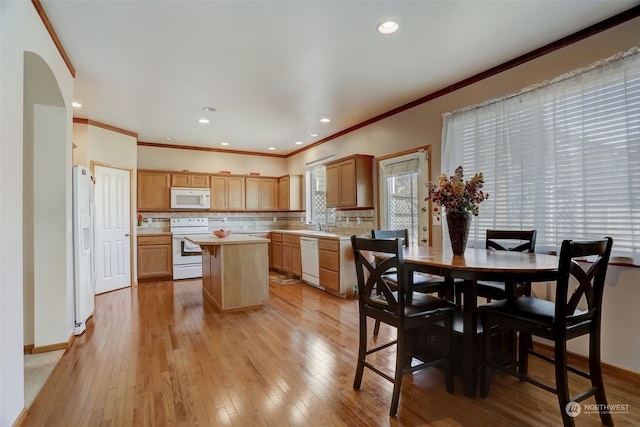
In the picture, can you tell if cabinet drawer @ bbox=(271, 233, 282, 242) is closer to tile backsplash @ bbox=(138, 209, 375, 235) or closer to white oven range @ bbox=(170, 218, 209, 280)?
tile backsplash @ bbox=(138, 209, 375, 235)

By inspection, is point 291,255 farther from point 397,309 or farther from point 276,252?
point 397,309

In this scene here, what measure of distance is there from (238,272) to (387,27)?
3.05m

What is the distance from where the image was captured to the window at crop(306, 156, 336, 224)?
6.41 metres

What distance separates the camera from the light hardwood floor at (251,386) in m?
1.88

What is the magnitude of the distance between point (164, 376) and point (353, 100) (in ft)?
11.5

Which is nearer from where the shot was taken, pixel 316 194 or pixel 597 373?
pixel 597 373

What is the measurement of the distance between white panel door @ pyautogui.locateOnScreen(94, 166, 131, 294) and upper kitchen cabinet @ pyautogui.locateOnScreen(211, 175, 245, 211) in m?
1.58

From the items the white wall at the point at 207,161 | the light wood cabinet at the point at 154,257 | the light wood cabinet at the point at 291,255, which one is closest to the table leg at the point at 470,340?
the light wood cabinet at the point at 291,255

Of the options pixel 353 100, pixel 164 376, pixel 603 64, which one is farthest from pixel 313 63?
pixel 164 376

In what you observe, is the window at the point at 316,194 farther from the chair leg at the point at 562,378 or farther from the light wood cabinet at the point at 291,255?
the chair leg at the point at 562,378

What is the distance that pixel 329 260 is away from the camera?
480cm

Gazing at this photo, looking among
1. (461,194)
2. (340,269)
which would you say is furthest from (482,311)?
(340,269)
